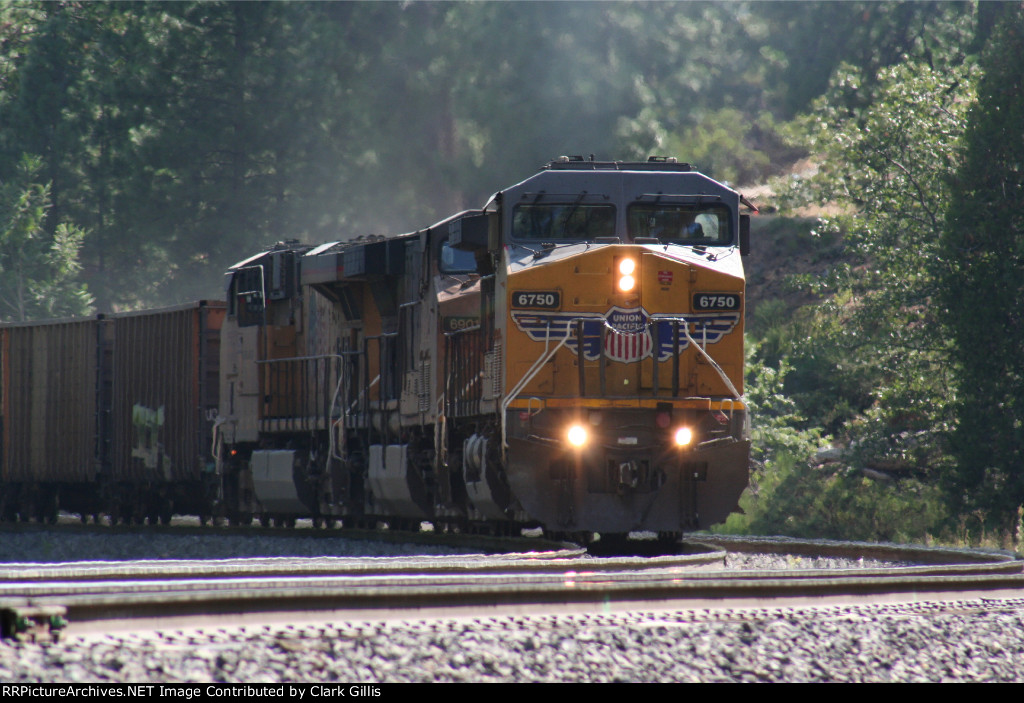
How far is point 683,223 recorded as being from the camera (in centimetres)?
1295

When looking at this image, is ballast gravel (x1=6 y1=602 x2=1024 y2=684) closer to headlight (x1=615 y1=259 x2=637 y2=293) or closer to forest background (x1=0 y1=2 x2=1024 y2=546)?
headlight (x1=615 y1=259 x2=637 y2=293)

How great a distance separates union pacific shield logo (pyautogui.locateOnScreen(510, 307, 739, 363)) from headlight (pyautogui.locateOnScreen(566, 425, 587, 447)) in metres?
0.71

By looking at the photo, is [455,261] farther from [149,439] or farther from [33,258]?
[33,258]

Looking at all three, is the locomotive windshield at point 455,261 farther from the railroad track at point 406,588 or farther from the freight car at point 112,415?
the freight car at point 112,415

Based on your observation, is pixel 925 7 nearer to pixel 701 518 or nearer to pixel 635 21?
pixel 635 21

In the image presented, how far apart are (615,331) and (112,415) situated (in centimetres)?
1154

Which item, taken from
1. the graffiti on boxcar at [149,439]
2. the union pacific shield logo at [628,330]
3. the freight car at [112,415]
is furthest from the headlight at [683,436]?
the graffiti on boxcar at [149,439]

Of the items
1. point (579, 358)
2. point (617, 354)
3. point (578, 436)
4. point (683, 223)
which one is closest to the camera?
point (578, 436)

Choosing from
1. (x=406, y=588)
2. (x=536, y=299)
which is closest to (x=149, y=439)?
(x=536, y=299)

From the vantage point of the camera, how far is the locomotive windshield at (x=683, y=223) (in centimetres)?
1287

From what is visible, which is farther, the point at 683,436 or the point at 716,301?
the point at 716,301

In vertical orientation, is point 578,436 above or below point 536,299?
below

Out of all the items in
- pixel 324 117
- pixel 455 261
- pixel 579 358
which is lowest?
pixel 579 358

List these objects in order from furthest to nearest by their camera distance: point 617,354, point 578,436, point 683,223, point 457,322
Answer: point 457,322 → point 683,223 → point 617,354 → point 578,436
